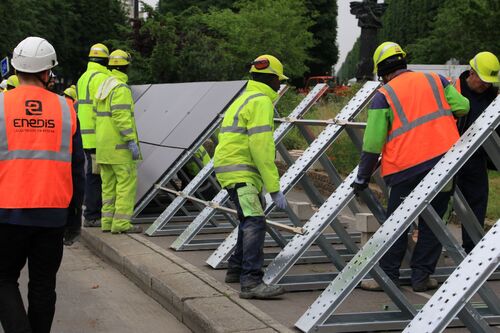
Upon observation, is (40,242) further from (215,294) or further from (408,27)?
(408,27)

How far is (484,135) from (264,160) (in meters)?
1.80

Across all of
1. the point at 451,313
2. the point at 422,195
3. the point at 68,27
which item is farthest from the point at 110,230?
the point at 68,27

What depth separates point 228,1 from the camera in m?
50.3

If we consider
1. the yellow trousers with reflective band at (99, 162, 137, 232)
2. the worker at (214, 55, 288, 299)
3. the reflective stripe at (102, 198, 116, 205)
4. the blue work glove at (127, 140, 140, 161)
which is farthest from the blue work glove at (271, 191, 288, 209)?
the reflective stripe at (102, 198, 116, 205)

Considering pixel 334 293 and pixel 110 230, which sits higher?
pixel 334 293

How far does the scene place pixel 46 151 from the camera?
469 centimetres

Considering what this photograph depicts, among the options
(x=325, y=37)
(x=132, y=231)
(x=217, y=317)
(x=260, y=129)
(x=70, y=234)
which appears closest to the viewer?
(x=70, y=234)

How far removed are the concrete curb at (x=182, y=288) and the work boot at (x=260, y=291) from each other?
0.07 m

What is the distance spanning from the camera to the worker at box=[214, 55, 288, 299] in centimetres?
606

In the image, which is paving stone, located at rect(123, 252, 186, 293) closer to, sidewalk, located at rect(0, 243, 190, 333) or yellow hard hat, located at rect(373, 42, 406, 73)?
sidewalk, located at rect(0, 243, 190, 333)

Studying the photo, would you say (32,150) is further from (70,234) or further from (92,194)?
(92,194)

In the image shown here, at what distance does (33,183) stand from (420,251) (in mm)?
3117

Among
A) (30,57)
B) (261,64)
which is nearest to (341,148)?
(261,64)

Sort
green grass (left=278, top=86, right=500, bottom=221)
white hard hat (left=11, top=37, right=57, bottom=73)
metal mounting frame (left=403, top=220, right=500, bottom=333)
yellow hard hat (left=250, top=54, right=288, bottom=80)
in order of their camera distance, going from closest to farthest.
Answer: metal mounting frame (left=403, top=220, right=500, bottom=333) → white hard hat (left=11, top=37, right=57, bottom=73) → yellow hard hat (left=250, top=54, right=288, bottom=80) → green grass (left=278, top=86, right=500, bottom=221)
